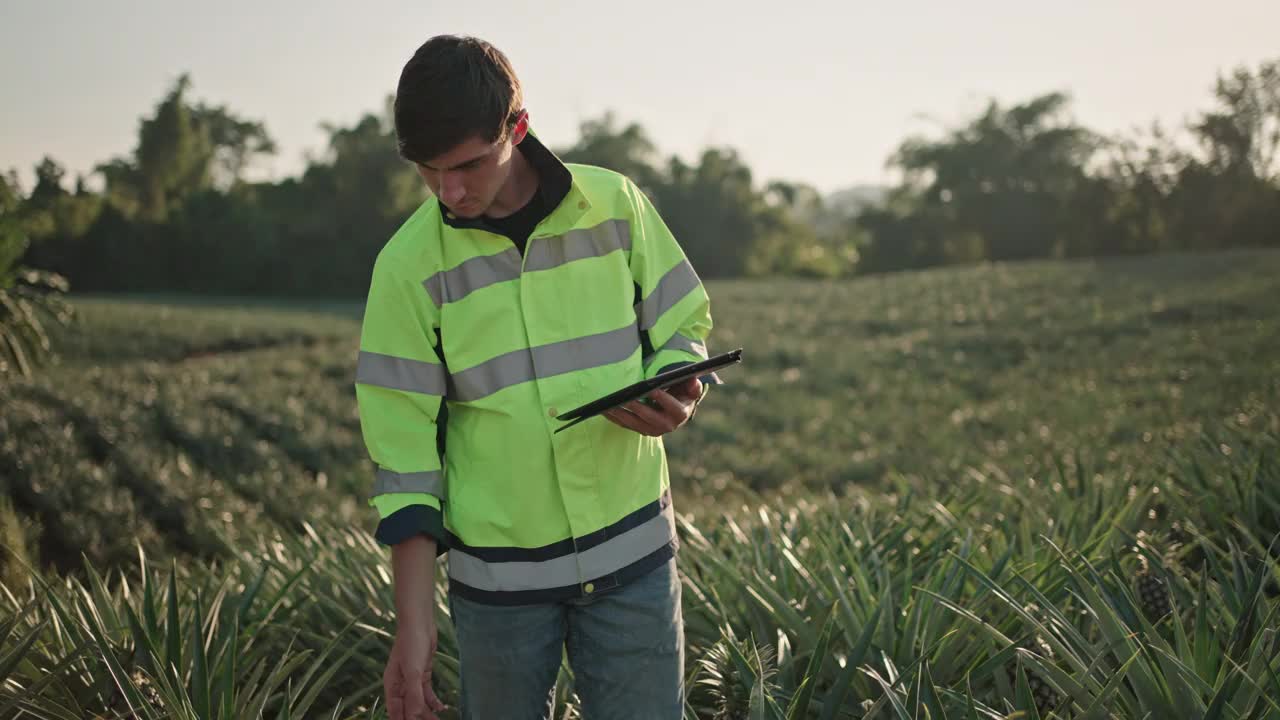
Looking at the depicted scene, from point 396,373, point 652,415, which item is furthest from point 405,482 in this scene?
point 652,415

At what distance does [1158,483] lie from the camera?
4105 mm

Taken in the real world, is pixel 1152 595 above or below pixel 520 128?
below

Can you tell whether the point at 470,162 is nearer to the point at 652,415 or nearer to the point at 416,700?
the point at 652,415

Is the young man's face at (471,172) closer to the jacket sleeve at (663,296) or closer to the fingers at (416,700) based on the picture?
the jacket sleeve at (663,296)

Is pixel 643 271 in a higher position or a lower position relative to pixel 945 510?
higher

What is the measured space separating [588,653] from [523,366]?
0.55m

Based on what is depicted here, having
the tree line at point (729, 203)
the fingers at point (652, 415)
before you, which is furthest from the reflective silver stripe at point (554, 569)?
the tree line at point (729, 203)

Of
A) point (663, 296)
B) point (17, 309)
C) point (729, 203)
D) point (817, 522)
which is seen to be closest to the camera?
point (663, 296)

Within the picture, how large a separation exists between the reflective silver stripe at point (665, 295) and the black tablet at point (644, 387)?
28cm

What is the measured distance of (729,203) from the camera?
5078 cm

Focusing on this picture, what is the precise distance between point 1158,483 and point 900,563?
1.60m

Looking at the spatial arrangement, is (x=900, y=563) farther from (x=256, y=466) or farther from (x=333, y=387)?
(x=333, y=387)

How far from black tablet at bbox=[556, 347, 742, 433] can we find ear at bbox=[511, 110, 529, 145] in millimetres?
499

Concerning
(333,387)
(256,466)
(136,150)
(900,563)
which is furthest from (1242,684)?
(136,150)
